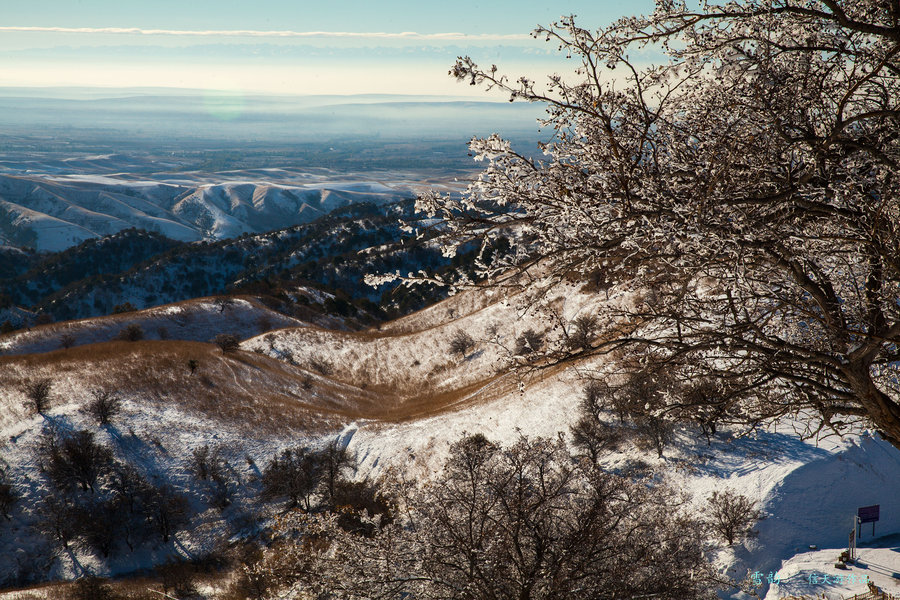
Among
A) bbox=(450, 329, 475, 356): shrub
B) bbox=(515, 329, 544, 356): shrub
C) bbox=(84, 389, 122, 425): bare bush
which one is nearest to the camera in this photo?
bbox=(515, 329, 544, 356): shrub

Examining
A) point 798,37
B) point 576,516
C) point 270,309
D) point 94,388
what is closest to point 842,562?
point 576,516

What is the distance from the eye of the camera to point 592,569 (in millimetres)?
7348

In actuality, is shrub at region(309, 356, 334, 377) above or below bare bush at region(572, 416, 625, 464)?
below

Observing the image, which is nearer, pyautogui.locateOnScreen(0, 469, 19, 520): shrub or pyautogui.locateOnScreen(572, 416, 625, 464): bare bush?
pyautogui.locateOnScreen(572, 416, 625, 464): bare bush

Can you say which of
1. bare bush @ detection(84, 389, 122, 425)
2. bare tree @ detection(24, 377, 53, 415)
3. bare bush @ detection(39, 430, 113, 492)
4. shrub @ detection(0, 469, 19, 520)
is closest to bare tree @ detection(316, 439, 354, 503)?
bare bush @ detection(39, 430, 113, 492)

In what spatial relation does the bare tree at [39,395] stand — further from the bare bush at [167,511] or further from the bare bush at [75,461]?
the bare bush at [167,511]

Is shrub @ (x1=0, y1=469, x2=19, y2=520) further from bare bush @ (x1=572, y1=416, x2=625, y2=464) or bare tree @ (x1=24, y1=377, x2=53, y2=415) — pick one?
bare bush @ (x1=572, y1=416, x2=625, y2=464)

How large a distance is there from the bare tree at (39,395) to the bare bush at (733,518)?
36.2 meters

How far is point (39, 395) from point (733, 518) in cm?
3682

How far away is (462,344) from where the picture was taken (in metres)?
Answer: 47.8

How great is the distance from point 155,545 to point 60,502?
5.65m

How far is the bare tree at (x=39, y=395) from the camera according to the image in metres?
31.3

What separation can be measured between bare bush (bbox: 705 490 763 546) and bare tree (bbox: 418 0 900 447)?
43.0 feet

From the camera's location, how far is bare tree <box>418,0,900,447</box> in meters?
4.64
